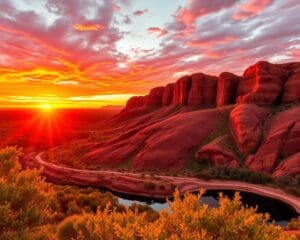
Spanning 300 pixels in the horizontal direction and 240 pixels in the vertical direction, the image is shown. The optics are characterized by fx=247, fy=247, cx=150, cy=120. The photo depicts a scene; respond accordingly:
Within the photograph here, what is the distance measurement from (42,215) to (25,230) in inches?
45.4

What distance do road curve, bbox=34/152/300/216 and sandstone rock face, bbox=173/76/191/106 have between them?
173 ft

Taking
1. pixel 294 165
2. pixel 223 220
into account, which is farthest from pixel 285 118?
pixel 223 220

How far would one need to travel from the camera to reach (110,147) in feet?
228

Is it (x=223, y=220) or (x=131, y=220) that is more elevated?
(x=223, y=220)

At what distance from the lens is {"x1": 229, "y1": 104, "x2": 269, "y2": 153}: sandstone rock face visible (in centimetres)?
5603

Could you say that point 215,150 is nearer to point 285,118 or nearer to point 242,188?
point 242,188

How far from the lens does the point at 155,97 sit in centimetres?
11944

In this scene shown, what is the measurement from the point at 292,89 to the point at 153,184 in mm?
50269

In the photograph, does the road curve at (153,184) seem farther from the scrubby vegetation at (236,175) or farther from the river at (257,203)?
the scrubby vegetation at (236,175)

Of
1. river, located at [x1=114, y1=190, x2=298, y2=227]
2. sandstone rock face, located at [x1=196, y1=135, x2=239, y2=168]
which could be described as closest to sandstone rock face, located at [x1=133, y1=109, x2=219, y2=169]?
sandstone rock face, located at [x1=196, y1=135, x2=239, y2=168]

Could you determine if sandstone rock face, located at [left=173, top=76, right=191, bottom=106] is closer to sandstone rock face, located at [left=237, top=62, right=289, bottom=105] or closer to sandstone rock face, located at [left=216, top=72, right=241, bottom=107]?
sandstone rock face, located at [left=216, top=72, right=241, bottom=107]

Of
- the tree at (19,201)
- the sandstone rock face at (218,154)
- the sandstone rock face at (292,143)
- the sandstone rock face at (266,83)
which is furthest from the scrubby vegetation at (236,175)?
the tree at (19,201)

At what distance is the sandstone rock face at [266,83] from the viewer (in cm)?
7006

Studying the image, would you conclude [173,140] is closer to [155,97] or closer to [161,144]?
[161,144]
